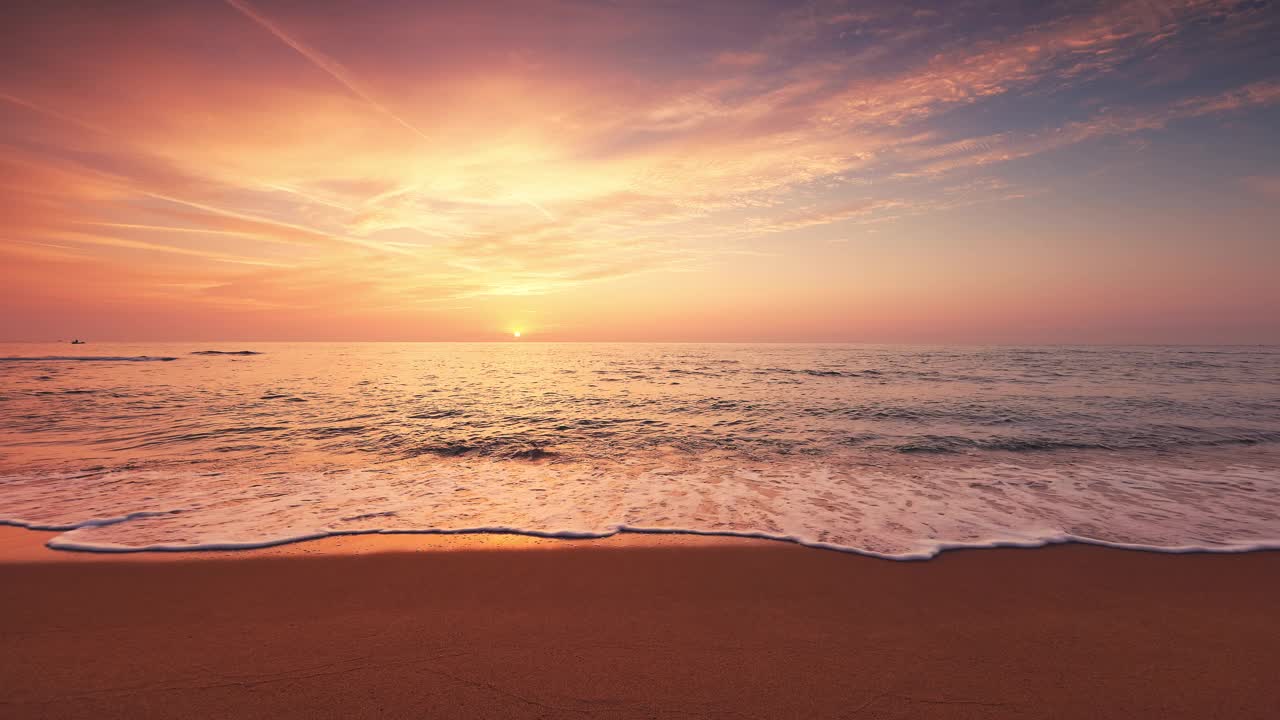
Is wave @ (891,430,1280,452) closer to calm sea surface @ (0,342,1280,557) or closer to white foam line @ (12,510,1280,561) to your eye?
calm sea surface @ (0,342,1280,557)

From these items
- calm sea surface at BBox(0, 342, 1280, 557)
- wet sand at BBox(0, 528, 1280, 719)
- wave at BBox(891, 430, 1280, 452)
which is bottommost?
wave at BBox(891, 430, 1280, 452)

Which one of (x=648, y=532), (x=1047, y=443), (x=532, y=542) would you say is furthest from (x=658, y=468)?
(x=1047, y=443)

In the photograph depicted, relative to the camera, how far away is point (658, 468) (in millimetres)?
9875

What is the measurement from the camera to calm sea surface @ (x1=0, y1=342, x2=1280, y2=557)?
6.36 meters

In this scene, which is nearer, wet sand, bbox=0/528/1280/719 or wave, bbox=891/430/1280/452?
wet sand, bbox=0/528/1280/719

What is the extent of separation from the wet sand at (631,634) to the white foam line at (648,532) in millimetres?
194

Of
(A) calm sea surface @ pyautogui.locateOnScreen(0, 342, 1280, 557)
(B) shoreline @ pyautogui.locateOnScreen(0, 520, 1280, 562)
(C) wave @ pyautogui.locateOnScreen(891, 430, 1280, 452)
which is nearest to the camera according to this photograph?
(B) shoreline @ pyautogui.locateOnScreen(0, 520, 1280, 562)

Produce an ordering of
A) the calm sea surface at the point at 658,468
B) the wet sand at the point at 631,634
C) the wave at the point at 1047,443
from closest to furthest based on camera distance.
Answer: the wet sand at the point at 631,634 < the calm sea surface at the point at 658,468 < the wave at the point at 1047,443

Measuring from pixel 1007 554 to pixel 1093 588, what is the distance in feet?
3.00

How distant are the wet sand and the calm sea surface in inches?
37.3

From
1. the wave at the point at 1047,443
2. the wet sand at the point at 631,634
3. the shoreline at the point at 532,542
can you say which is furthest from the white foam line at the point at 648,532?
the wave at the point at 1047,443

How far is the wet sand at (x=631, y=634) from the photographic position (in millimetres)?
2959

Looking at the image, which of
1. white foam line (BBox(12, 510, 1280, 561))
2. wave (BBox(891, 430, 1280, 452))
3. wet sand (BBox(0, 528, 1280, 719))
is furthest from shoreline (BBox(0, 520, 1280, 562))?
wave (BBox(891, 430, 1280, 452))

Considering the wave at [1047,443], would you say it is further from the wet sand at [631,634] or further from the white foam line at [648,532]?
the wet sand at [631,634]
